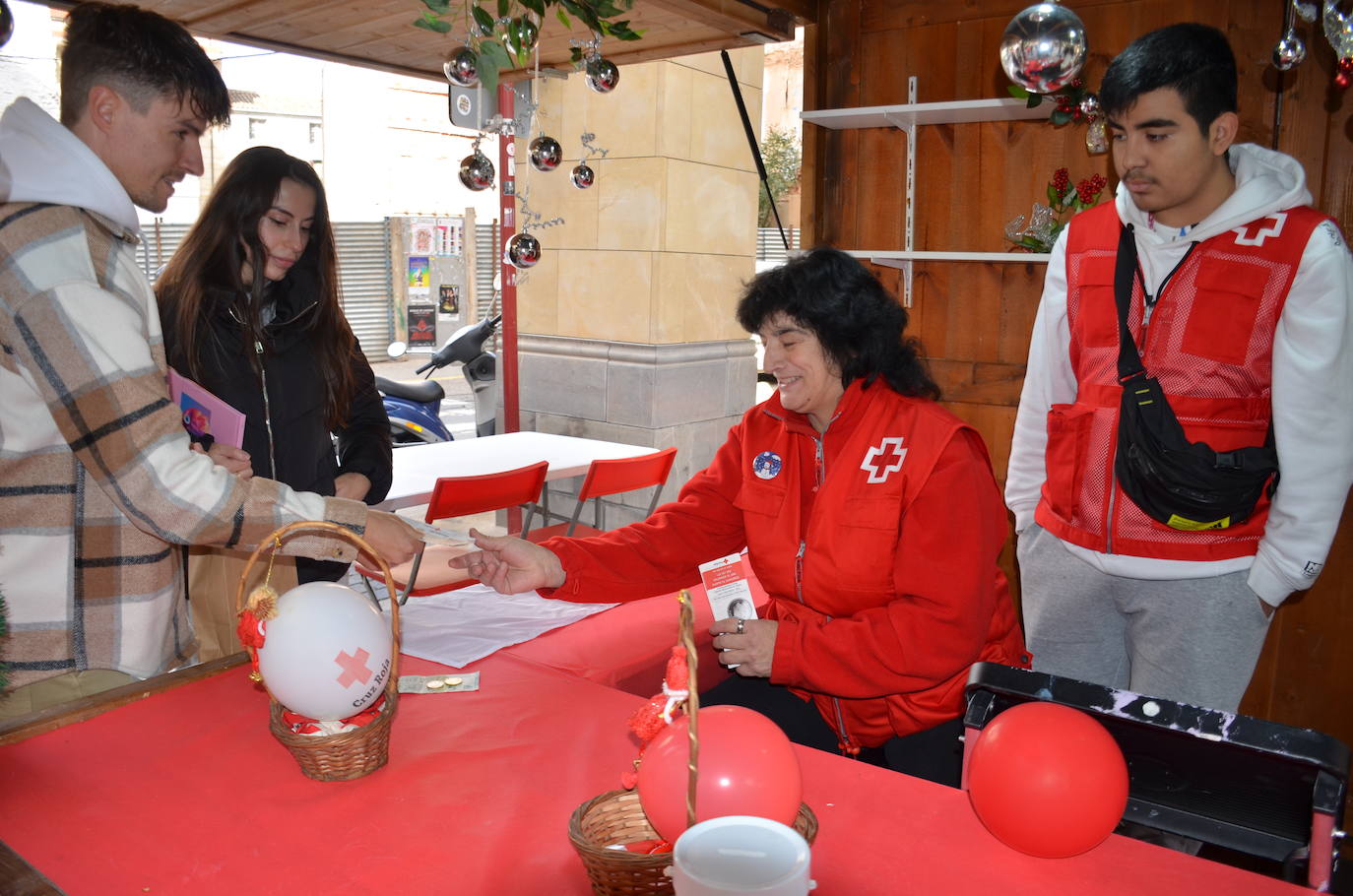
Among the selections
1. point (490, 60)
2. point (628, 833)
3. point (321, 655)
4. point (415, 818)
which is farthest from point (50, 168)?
point (490, 60)

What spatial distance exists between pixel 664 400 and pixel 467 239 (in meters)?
12.4

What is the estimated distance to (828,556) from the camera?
1984 mm

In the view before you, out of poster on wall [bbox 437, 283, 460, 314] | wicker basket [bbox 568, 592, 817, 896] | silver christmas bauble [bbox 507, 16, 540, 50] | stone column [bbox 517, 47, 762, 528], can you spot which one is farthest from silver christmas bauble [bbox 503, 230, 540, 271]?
poster on wall [bbox 437, 283, 460, 314]

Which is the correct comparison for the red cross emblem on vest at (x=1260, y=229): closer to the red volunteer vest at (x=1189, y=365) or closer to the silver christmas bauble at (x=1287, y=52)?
the red volunteer vest at (x=1189, y=365)

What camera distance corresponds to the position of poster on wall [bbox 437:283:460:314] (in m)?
16.8

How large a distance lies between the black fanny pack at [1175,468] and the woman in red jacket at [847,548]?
328 mm

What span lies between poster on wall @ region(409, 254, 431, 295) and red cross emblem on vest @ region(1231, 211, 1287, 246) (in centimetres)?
1555

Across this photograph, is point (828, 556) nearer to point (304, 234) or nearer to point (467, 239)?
point (304, 234)

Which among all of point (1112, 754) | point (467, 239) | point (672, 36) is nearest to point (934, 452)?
point (1112, 754)

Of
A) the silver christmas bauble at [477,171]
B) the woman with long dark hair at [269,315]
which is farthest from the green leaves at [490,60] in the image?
the woman with long dark hair at [269,315]

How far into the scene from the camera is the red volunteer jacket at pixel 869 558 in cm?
186

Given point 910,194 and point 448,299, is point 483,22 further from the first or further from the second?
point 448,299

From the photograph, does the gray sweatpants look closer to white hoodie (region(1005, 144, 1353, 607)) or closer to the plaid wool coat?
white hoodie (region(1005, 144, 1353, 607))

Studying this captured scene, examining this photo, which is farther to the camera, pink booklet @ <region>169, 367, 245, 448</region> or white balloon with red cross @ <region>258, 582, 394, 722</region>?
pink booklet @ <region>169, 367, 245, 448</region>
